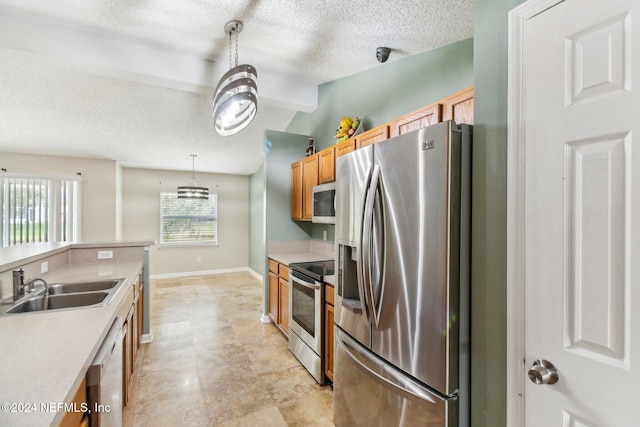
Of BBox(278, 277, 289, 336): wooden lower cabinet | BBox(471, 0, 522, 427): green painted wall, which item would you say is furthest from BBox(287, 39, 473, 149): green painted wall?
BBox(278, 277, 289, 336): wooden lower cabinet

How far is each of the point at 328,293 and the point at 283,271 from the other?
43.3 inches

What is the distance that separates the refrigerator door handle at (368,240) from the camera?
1.51m

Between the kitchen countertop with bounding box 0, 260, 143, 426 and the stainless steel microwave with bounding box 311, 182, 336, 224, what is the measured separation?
1.83 metres

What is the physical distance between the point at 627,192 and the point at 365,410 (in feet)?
5.02

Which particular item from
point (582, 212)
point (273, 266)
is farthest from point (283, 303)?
point (582, 212)

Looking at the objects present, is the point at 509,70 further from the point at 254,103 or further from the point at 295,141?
the point at 295,141

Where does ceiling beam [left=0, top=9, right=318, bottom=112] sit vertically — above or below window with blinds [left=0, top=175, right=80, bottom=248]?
above

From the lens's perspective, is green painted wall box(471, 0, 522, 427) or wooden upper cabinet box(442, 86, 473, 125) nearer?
green painted wall box(471, 0, 522, 427)

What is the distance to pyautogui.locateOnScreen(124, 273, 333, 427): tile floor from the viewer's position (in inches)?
80.7

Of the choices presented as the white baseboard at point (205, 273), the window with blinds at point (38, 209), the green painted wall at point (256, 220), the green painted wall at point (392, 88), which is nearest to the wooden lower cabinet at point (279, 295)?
the green painted wall at point (392, 88)

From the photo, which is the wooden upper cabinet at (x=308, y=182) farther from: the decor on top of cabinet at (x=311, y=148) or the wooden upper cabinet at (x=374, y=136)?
the wooden upper cabinet at (x=374, y=136)

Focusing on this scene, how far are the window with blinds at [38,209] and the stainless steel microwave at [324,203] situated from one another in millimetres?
4689

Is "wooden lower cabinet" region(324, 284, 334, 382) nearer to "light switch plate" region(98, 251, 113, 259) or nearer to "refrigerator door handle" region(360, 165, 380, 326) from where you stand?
"refrigerator door handle" region(360, 165, 380, 326)

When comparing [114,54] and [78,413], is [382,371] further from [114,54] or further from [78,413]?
[114,54]
